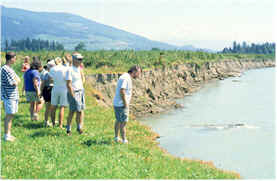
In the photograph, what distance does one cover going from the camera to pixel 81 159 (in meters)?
8.95

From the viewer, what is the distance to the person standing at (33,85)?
1232 cm

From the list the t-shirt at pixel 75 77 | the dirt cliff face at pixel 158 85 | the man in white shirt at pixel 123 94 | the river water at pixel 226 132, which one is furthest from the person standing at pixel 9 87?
the dirt cliff face at pixel 158 85

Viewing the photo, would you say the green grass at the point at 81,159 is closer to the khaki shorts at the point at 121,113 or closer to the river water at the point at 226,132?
the khaki shorts at the point at 121,113

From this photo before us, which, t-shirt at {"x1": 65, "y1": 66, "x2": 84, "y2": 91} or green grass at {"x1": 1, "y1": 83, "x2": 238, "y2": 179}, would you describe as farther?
t-shirt at {"x1": 65, "y1": 66, "x2": 84, "y2": 91}

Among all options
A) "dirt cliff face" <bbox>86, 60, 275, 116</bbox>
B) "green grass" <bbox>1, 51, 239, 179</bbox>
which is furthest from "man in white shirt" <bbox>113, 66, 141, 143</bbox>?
"dirt cliff face" <bbox>86, 60, 275, 116</bbox>

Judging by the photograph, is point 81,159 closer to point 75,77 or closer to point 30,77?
point 75,77

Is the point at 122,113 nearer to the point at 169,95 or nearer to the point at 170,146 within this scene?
the point at 170,146

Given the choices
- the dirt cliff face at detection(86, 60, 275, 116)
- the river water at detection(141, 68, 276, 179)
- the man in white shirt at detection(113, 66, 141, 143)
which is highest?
the man in white shirt at detection(113, 66, 141, 143)

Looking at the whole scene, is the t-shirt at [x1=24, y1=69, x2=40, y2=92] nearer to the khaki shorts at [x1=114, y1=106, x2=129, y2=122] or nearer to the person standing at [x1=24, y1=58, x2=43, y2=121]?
the person standing at [x1=24, y1=58, x2=43, y2=121]

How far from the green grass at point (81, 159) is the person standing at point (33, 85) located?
78 centimetres

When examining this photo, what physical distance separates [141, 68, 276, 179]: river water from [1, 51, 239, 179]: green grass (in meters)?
4.36

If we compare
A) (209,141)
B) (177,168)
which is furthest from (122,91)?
(209,141)

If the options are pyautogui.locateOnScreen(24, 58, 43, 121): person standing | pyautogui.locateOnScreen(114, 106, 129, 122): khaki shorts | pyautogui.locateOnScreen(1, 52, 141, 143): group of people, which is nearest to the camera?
pyautogui.locateOnScreen(1, 52, 141, 143): group of people

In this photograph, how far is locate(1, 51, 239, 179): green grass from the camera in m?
8.05
